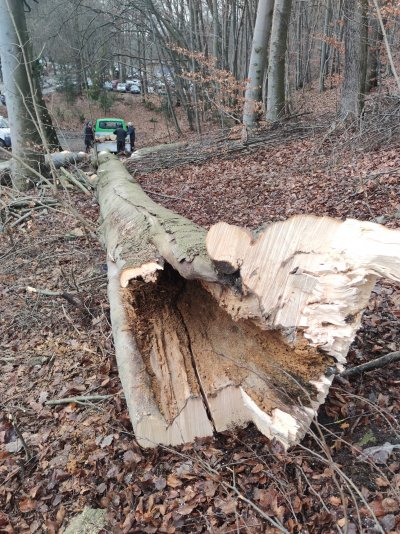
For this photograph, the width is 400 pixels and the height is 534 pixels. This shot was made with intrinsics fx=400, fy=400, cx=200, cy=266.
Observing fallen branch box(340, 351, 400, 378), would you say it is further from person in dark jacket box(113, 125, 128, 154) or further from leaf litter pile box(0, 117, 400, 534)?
person in dark jacket box(113, 125, 128, 154)

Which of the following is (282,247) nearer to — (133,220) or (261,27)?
(133,220)

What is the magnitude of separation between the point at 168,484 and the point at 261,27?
1089cm

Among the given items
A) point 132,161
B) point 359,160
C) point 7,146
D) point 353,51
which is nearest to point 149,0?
point 7,146

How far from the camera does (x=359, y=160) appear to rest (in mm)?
7051

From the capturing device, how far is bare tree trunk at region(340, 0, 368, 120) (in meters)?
8.03

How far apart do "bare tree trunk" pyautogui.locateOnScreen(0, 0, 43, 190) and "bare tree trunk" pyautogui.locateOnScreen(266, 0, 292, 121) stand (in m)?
5.80

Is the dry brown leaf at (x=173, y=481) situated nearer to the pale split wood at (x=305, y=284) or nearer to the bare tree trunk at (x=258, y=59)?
the pale split wood at (x=305, y=284)

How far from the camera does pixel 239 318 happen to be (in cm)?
238

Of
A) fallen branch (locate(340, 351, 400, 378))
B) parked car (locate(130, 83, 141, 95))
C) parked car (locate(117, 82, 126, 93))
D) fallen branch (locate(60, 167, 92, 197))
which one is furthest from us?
parked car (locate(117, 82, 126, 93))

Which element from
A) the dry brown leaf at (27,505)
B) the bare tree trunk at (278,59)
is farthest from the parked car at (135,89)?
the dry brown leaf at (27,505)

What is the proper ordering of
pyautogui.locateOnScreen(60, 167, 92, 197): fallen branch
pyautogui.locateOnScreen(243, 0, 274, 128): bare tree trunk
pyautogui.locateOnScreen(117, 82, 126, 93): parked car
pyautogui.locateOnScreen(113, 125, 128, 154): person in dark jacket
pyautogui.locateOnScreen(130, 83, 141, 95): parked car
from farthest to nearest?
pyautogui.locateOnScreen(117, 82, 126, 93): parked car
pyautogui.locateOnScreen(130, 83, 141, 95): parked car
pyautogui.locateOnScreen(113, 125, 128, 154): person in dark jacket
pyautogui.locateOnScreen(243, 0, 274, 128): bare tree trunk
pyautogui.locateOnScreen(60, 167, 92, 197): fallen branch

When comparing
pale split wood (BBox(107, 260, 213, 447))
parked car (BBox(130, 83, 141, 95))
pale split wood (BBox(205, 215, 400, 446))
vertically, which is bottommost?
pale split wood (BBox(107, 260, 213, 447))

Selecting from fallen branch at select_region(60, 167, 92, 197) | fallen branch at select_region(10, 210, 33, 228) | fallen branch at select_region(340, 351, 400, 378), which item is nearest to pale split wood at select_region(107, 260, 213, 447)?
fallen branch at select_region(340, 351, 400, 378)

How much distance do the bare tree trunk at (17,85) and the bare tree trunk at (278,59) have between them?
5.80 meters
